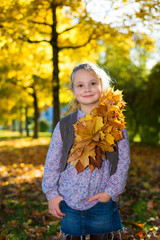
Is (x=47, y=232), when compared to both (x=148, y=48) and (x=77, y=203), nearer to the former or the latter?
(x=77, y=203)

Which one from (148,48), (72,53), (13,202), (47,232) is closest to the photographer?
(47,232)

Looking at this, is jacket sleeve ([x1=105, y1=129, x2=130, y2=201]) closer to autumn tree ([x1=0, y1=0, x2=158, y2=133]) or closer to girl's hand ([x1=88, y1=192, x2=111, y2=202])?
girl's hand ([x1=88, y1=192, x2=111, y2=202])

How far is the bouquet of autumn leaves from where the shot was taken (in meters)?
1.91

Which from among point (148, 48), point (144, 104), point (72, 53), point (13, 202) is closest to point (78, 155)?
point (13, 202)

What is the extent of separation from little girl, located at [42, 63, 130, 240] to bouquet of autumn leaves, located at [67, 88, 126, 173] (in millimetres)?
85

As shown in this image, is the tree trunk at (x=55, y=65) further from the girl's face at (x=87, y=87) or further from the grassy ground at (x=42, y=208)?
the girl's face at (x=87, y=87)

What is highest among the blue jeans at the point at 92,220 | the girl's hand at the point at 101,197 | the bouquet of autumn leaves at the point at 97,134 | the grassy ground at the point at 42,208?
the bouquet of autumn leaves at the point at 97,134

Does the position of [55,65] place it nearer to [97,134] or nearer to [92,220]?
[97,134]

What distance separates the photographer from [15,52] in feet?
28.0

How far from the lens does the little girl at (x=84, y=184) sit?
200 cm

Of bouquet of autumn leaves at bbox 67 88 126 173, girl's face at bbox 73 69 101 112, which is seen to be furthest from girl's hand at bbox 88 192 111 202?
girl's face at bbox 73 69 101 112

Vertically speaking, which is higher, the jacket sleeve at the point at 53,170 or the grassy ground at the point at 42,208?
the jacket sleeve at the point at 53,170

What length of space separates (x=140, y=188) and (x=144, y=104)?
7826mm

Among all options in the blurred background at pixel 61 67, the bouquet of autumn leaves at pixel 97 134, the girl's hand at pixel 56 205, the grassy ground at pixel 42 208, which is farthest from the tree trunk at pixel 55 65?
the girl's hand at pixel 56 205
